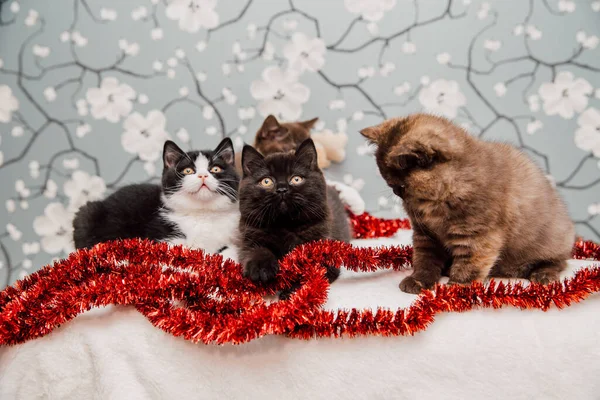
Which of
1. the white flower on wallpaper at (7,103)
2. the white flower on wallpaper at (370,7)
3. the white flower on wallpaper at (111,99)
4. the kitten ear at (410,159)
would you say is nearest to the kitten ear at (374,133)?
the kitten ear at (410,159)

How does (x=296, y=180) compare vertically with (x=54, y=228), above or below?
above

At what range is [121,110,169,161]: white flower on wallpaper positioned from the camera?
212 cm

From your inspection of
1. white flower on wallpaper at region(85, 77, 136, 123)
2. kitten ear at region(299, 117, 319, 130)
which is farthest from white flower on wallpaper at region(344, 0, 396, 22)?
white flower on wallpaper at region(85, 77, 136, 123)

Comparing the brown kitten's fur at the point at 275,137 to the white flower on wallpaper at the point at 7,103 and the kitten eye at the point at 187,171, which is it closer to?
the kitten eye at the point at 187,171

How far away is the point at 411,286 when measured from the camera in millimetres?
983

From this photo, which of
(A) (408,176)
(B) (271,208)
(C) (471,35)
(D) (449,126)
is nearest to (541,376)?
(A) (408,176)

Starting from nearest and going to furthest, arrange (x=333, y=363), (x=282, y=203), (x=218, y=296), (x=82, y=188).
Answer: (x=333, y=363)
(x=218, y=296)
(x=282, y=203)
(x=82, y=188)

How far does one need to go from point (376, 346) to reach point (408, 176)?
1.24 ft

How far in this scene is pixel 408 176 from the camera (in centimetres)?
94

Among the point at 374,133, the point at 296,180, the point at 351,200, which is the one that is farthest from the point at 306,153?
the point at 351,200

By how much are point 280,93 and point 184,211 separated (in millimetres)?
956

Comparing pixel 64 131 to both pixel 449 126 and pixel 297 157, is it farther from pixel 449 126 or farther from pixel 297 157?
pixel 449 126

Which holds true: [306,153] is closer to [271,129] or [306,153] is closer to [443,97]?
[271,129]

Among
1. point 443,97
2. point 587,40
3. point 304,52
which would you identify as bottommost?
point 443,97
